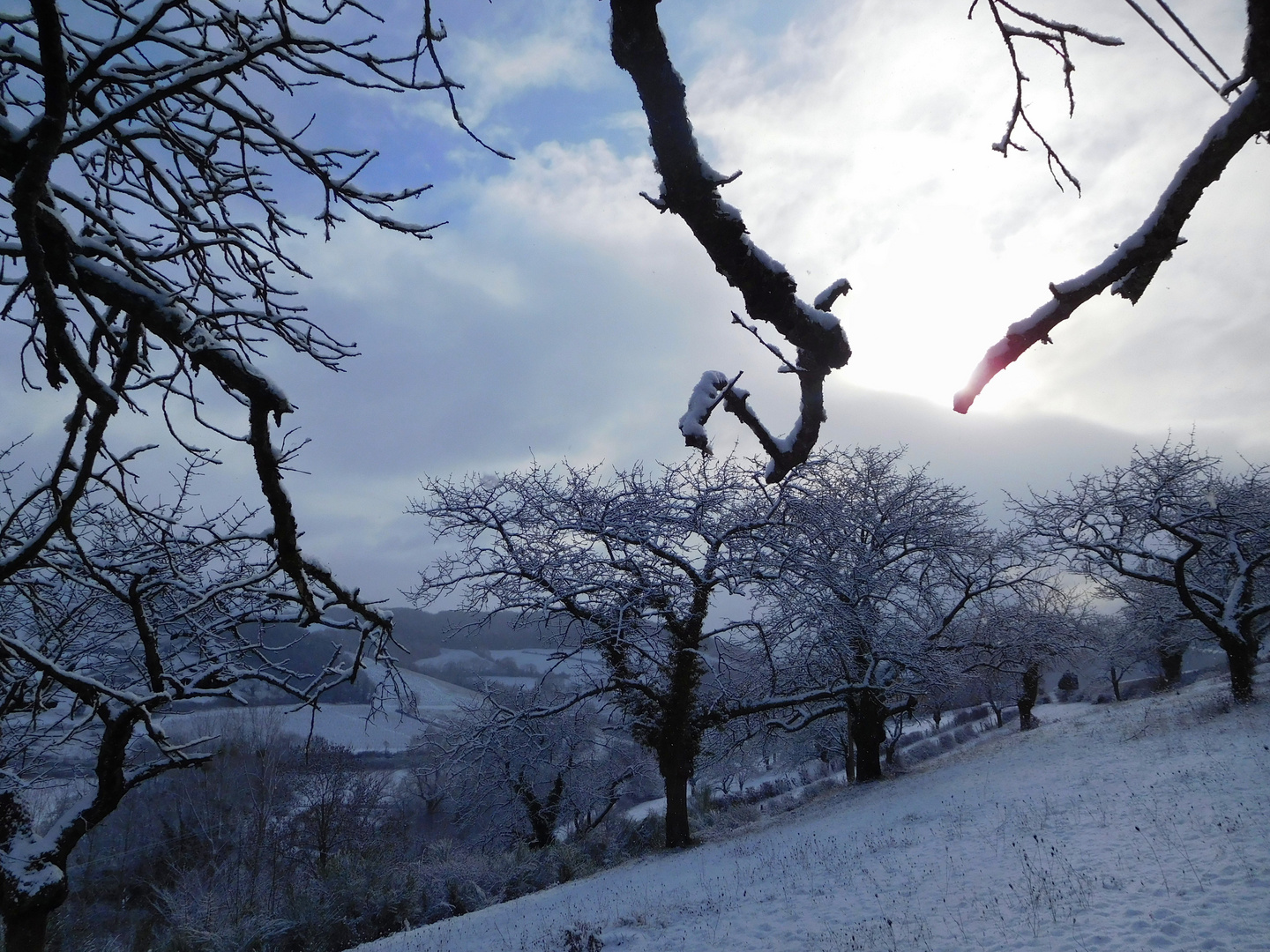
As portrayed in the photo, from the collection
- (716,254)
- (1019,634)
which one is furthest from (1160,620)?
(716,254)

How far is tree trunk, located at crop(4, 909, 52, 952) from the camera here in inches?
220

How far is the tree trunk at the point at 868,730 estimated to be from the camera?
19453 millimetres

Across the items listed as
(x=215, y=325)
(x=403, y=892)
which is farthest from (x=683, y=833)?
(x=215, y=325)

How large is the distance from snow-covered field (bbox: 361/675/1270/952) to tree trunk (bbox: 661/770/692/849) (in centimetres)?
119

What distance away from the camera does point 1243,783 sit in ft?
32.0

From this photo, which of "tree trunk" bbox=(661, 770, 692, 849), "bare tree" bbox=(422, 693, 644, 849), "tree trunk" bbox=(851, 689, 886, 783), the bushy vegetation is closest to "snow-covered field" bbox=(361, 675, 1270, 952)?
"tree trunk" bbox=(661, 770, 692, 849)

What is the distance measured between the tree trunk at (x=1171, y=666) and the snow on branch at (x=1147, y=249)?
44.2 m

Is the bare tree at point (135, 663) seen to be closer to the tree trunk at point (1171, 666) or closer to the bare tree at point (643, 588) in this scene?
the bare tree at point (643, 588)

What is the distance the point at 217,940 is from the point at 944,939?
1215 centimetres

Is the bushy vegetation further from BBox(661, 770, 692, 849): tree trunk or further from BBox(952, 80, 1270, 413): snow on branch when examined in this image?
BBox(952, 80, 1270, 413): snow on branch

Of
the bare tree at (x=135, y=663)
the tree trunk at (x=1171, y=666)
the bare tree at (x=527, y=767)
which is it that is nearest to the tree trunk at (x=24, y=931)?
the bare tree at (x=135, y=663)

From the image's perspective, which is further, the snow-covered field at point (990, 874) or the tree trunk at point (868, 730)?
the tree trunk at point (868, 730)

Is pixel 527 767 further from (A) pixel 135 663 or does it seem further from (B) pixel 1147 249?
(B) pixel 1147 249

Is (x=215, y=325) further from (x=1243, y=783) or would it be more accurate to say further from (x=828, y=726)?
(x=828, y=726)
